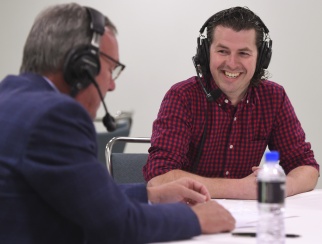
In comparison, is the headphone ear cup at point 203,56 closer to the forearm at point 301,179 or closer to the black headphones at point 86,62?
the forearm at point 301,179

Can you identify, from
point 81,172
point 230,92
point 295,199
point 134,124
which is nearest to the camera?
point 81,172

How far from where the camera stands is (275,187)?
123 centimetres

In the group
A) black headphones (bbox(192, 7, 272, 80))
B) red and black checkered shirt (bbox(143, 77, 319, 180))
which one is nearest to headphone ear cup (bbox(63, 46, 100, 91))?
red and black checkered shirt (bbox(143, 77, 319, 180))

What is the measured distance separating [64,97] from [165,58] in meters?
3.08

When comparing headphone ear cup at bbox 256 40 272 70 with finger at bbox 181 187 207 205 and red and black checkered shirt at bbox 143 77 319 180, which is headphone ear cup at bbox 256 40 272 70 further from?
finger at bbox 181 187 207 205

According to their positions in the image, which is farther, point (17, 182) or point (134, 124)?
point (134, 124)

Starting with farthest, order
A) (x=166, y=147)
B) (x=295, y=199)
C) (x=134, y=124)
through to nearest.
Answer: (x=134, y=124) → (x=166, y=147) → (x=295, y=199)

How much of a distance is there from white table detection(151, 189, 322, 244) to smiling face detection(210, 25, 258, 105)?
523 millimetres

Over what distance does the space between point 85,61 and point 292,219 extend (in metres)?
Answer: 0.77

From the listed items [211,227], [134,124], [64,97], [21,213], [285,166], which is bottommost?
[134,124]

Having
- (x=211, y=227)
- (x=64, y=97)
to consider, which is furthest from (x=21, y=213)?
(x=211, y=227)

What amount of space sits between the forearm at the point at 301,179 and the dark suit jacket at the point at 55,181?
1089mm

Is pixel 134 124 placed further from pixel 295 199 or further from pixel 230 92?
pixel 295 199

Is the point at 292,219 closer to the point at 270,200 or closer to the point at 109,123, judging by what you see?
the point at 270,200
